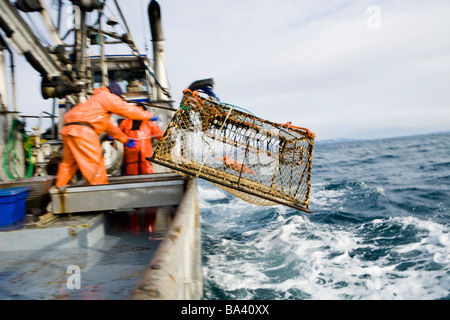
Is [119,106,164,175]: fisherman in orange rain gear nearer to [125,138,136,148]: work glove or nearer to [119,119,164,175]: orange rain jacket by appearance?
[119,119,164,175]: orange rain jacket

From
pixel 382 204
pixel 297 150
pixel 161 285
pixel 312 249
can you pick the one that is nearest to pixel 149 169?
pixel 297 150

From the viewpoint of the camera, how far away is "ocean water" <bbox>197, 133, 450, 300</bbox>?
3639mm

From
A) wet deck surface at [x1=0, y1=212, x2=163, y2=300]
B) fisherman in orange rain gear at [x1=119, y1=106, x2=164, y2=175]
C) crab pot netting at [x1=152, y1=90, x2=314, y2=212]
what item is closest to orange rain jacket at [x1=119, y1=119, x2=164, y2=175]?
fisherman in orange rain gear at [x1=119, y1=106, x2=164, y2=175]

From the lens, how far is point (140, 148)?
16.4 ft

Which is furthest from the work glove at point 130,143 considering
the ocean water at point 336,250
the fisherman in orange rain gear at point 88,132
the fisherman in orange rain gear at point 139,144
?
the ocean water at point 336,250

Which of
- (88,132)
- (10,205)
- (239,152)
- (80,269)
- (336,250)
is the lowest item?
(336,250)

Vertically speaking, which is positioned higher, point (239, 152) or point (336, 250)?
point (239, 152)

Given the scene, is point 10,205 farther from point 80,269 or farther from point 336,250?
point 336,250

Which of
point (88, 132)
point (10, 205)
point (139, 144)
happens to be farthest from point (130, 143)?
point (10, 205)

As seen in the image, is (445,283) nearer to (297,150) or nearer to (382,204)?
(297,150)

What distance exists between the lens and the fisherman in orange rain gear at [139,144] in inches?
194

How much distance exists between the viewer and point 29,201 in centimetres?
406

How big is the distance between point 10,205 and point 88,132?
1.28 metres

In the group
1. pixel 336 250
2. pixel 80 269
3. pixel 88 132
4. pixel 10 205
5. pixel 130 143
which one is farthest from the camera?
pixel 336 250
